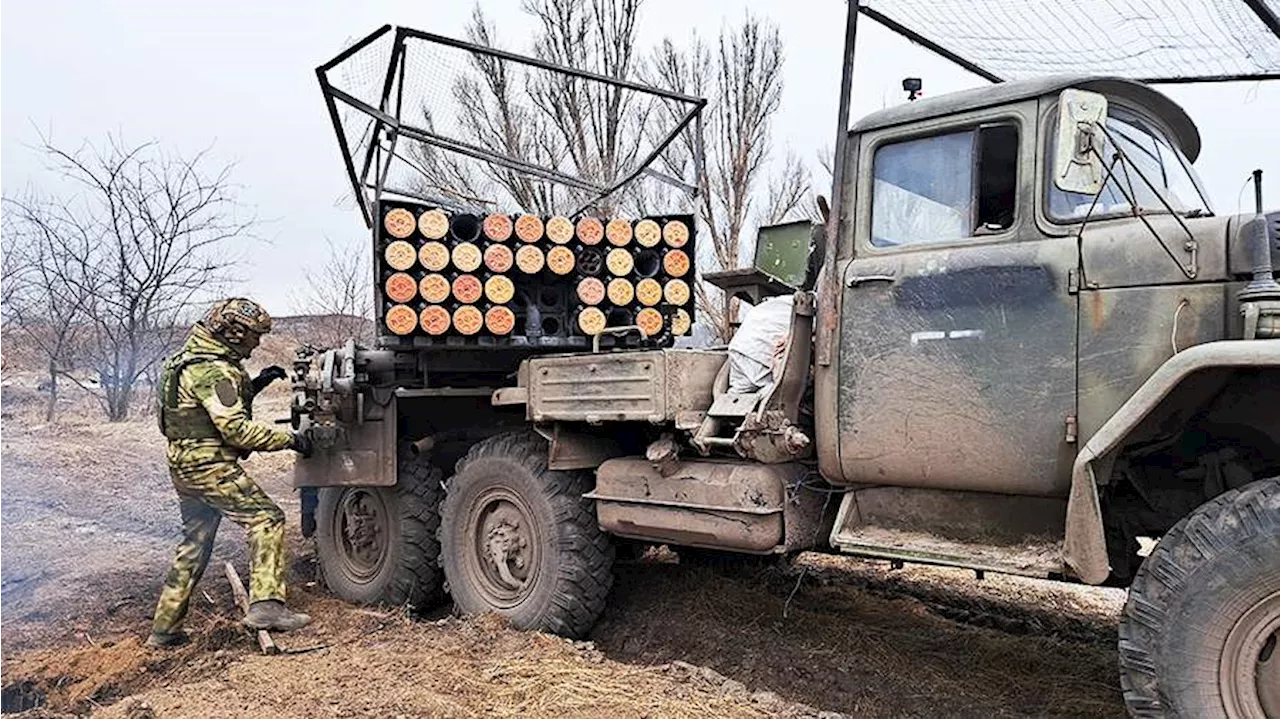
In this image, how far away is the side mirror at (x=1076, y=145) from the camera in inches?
147

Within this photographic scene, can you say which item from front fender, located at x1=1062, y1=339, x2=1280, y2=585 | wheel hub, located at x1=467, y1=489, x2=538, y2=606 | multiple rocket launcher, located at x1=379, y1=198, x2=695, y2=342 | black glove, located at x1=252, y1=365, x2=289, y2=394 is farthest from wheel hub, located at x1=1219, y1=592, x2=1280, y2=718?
black glove, located at x1=252, y1=365, x2=289, y2=394

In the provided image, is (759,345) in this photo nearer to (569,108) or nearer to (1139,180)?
(1139,180)

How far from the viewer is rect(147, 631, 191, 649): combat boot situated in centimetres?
555

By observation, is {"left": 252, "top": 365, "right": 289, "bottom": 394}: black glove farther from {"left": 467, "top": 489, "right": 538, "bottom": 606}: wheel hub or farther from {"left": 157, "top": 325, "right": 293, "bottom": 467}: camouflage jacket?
{"left": 467, "top": 489, "right": 538, "bottom": 606}: wheel hub

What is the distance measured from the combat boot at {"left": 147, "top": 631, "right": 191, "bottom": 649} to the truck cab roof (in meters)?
4.49

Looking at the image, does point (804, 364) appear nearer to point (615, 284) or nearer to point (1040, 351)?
point (1040, 351)

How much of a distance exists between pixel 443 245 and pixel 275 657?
2346mm

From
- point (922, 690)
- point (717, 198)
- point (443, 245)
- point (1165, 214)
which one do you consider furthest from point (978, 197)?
point (717, 198)

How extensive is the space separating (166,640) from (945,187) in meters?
4.70

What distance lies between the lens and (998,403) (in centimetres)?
380

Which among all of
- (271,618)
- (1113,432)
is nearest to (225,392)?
(271,618)

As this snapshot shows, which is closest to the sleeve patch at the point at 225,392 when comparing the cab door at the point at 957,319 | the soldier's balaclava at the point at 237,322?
the soldier's balaclava at the point at 237,322

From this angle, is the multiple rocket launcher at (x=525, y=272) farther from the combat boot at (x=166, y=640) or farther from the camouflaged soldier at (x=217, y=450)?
the combat boot at (x=166, y=640)

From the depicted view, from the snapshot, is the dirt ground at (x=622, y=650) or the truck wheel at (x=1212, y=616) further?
the dirt ground at (x=622, y=650)
